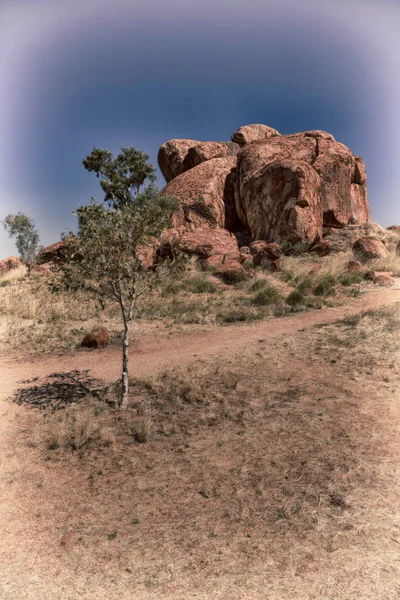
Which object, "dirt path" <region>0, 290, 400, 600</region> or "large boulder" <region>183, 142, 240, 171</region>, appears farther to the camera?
"large boulder" <region>183, 142, 240, 171</region>

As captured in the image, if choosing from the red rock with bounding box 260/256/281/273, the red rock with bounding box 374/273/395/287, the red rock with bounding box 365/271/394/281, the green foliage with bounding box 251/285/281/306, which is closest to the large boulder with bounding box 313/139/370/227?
the red rock with bounding box 260/256/281/273

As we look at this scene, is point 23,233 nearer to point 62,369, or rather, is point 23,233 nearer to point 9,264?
point 9,264

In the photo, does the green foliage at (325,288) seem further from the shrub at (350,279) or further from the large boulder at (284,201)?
the large boulder at (284,201)

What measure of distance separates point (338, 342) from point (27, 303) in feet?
36.2

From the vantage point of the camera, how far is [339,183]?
2900 centimetres

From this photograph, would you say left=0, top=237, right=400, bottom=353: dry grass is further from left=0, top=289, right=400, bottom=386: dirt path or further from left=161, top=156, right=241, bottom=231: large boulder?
left=161, top=156, right=241, bottom=231: large boulder

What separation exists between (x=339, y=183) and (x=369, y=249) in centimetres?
835

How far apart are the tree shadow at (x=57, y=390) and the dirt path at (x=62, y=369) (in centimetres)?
25

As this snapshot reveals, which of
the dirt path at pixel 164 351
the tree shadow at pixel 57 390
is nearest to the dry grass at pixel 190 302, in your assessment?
the dirt path at pixel 164 351

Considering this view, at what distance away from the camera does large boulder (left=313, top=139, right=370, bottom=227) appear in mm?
28672

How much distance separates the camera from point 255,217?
2816cm

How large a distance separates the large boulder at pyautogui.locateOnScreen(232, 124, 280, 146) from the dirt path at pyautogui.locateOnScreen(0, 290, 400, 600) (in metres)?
24.0

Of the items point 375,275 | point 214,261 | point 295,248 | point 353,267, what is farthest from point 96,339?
point 295,248

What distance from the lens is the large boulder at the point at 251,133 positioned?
119 feet
